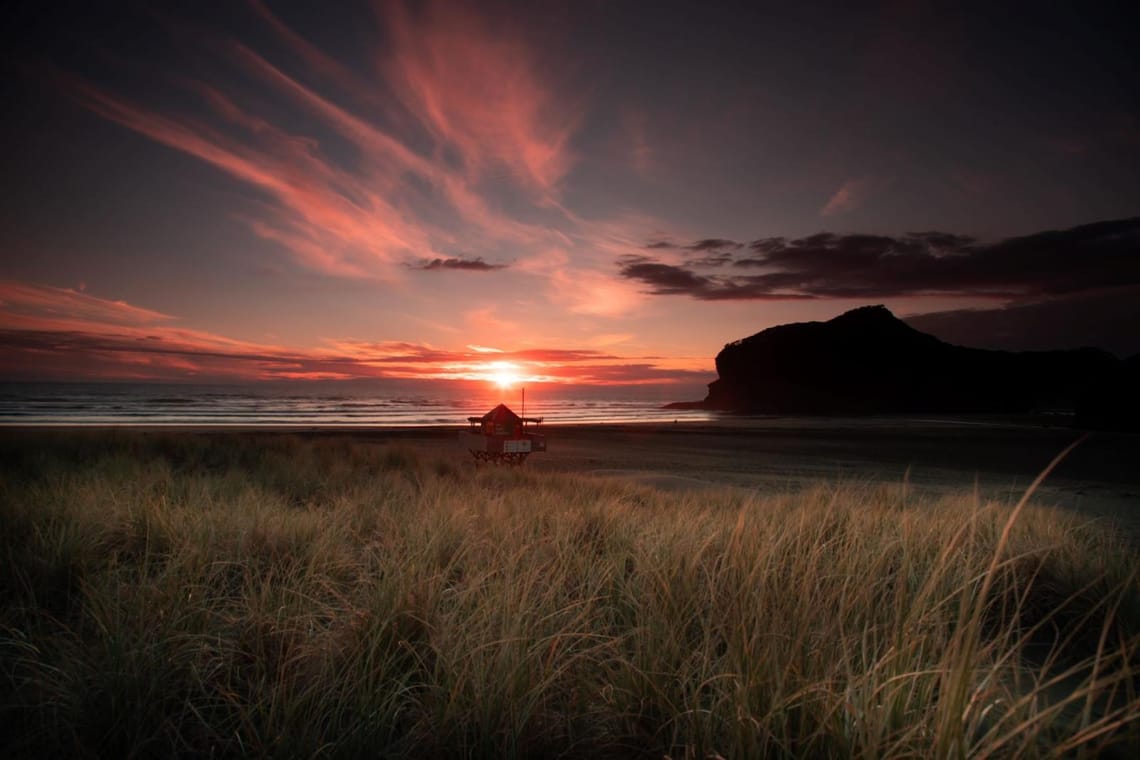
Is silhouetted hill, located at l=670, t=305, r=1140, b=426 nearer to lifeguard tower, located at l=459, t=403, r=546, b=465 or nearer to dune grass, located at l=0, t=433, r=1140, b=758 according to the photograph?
lifeguard tower, located at l=459, t=403, r=546, b=465

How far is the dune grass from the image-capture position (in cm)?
196

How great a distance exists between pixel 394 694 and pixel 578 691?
0.77 m

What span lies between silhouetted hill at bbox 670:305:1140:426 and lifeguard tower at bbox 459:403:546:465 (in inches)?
2785

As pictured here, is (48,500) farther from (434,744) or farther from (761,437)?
(761,437)

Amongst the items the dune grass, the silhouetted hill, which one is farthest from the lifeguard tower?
the silhouetted hill


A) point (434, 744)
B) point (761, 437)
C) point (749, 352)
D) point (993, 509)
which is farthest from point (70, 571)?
point (749, 352)

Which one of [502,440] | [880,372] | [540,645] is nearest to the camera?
[540,645]

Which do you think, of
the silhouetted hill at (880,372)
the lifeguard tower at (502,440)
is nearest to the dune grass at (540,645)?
the lifeguard tower at (502,440)

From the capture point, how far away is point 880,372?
89125mm

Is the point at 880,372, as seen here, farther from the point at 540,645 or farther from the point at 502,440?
the point at 540,645

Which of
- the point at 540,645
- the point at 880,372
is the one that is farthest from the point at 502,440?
the point at 880,372

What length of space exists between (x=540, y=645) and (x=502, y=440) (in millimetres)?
12435

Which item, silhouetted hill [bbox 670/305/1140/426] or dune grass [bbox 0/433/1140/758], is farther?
silhouetted hill [bbox 670/305/1140/426]

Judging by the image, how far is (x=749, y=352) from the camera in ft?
302
